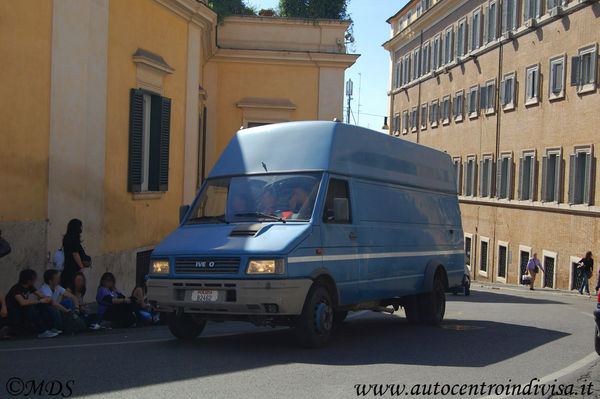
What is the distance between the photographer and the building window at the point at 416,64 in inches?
2245

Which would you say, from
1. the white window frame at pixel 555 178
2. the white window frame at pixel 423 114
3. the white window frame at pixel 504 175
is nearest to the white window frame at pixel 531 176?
the white window frame at pixel 555 178

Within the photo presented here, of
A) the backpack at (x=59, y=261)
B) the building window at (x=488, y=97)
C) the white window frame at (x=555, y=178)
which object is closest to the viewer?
the backpack at (x=59, y=261)

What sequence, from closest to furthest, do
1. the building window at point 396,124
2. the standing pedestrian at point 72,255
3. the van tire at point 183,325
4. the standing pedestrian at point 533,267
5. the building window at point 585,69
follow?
the van tire at point 183,325 → the standing pedestrian at point 72,255 → the building window at point 585,69 → the standing pedestrian at point 533,267 → the building window at point 396,124

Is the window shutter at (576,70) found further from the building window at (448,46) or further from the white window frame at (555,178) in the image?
the building window at (448,46)

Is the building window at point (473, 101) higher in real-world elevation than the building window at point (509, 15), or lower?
lower

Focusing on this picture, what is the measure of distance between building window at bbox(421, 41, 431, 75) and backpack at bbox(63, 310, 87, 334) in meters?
46.2

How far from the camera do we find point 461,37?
47.7 meters

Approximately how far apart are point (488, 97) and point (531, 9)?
6.52 meters

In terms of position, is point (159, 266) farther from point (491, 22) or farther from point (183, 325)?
point (491, 22)

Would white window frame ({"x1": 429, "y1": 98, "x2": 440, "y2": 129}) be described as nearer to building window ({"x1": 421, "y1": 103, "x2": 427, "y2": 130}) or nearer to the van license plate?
building window ({"x1": 421, "y1": 103, "x2": 427, "y2": 130})

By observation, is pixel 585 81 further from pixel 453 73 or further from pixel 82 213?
pixel 82 213

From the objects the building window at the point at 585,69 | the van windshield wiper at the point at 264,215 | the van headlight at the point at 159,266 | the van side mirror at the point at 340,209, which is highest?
the building window at the point at 585,69

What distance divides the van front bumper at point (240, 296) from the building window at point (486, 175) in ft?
114

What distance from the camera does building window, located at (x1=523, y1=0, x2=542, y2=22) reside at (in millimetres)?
36594
